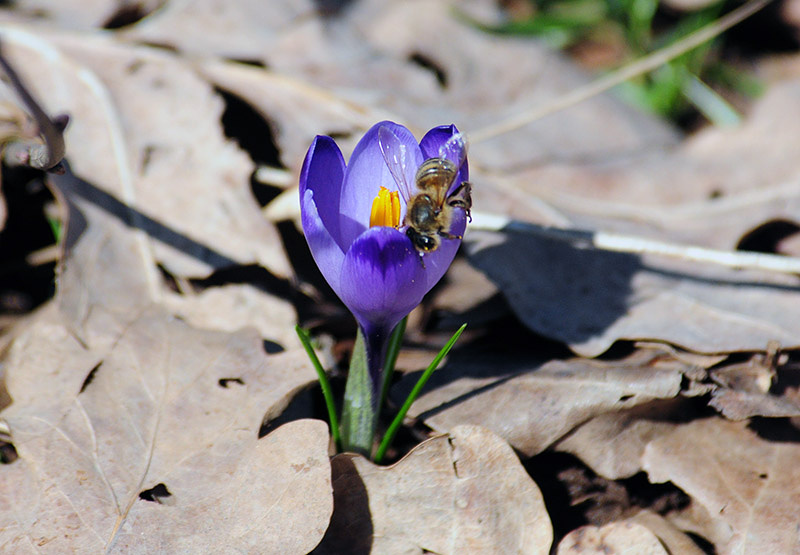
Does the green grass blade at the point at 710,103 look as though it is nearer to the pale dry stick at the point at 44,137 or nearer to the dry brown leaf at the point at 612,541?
the dry brown leaf at the point at 612,541

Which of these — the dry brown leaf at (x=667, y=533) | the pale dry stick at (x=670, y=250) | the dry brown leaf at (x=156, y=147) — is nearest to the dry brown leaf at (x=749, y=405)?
the dry brown leaf at (x=667, y=533)

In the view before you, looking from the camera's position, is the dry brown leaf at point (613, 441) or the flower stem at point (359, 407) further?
the dry brown leaf at point (613, 441)

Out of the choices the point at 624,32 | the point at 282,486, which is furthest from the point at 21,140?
the point at 624,32

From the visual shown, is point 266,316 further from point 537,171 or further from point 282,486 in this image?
point 537,171

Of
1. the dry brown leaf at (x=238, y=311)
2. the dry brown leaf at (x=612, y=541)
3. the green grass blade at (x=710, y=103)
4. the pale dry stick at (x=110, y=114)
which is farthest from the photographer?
the green grass blade at (x=710, y=103)

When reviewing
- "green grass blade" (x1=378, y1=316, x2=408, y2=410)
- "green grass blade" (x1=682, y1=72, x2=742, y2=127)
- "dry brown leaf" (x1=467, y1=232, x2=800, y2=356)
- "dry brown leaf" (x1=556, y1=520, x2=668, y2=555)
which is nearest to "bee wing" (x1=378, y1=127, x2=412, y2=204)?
"green grass blade" (x1=378, y1=316, x2=408, y2=410)

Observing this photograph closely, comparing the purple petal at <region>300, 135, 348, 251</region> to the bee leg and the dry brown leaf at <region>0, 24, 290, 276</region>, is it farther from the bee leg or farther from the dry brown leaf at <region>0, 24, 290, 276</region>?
the dry brown leaf at <region>0, 24, 290, 276</region>
